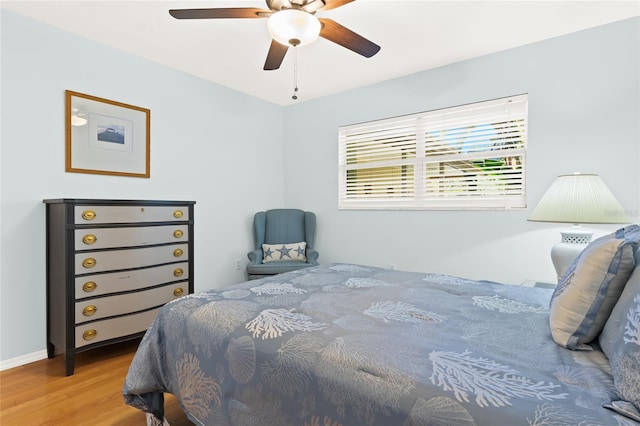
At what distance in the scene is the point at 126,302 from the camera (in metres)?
2.60

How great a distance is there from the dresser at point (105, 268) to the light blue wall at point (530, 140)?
6.45ft

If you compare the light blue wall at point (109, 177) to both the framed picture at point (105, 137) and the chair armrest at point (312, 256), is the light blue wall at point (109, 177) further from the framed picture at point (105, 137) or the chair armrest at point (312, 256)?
the chair armrest at point (312, 256)

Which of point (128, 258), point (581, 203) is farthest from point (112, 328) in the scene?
point (581, 203)

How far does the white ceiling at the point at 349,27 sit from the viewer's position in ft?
7.65

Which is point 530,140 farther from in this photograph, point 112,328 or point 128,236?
point 112,328

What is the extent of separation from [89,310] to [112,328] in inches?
9.0

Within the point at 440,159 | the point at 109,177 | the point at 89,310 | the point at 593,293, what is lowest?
the point at 89,310

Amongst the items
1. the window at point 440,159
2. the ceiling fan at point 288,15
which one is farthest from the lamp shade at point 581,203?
the ceiling fan at point 288,15

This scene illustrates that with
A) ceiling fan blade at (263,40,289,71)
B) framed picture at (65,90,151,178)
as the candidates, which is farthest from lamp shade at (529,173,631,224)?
framed picture at (65,90,151,178)

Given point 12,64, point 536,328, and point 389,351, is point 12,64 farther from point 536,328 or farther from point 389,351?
point 536,328

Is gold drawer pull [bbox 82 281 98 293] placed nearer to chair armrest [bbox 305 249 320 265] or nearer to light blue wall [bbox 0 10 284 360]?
light blue wall [bbox 0 10 284 360]

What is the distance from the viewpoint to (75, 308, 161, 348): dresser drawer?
2.38 m

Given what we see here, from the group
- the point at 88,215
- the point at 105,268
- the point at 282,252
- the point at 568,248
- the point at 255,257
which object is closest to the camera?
the point at 568,248

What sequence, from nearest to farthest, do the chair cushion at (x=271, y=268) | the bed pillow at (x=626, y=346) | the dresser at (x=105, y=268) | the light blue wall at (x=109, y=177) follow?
the bed pillow at (x=626, y=346) < the dresser at (x=105, y=268) < the light blue wall at (x=109, y=177) < the chair cushion at (x=271, y=268)
